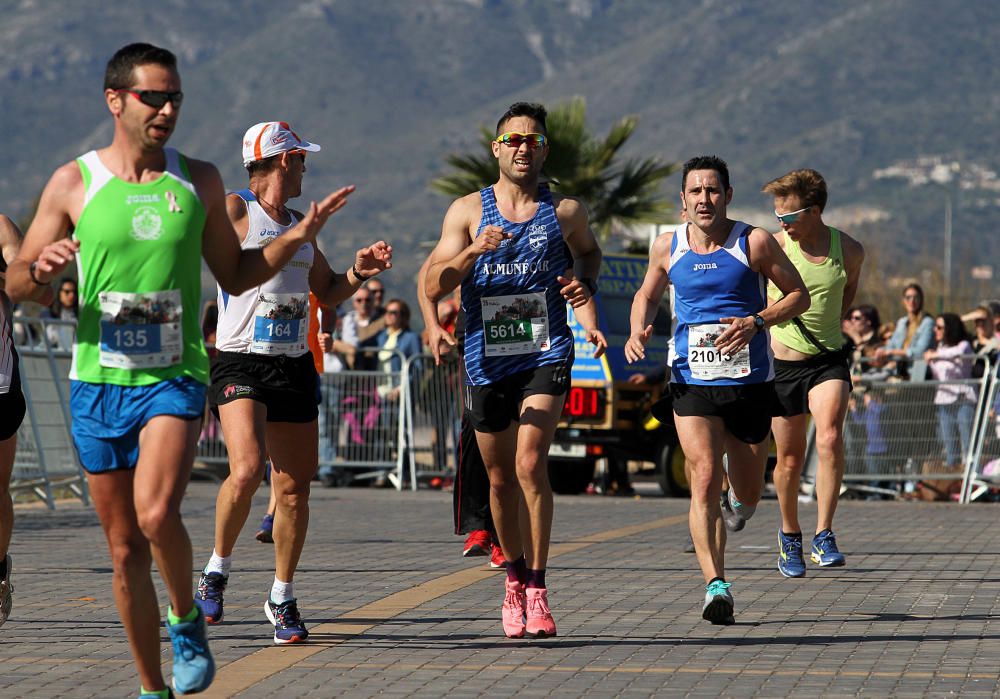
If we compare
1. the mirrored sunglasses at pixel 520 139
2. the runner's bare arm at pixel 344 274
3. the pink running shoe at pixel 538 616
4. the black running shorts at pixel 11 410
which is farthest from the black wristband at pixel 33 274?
the pink running shoe at pixel 538 616

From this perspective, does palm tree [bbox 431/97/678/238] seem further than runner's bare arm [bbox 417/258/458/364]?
Yes

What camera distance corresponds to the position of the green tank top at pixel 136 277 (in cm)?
570

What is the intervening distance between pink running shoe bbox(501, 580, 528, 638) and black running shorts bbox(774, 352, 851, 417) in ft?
10.0

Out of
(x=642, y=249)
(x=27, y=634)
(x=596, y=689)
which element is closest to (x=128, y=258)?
(x=596, y=689)

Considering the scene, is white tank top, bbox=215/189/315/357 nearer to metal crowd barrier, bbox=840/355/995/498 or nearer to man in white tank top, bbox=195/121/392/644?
man in white tank top, bbox=195/121/392/644

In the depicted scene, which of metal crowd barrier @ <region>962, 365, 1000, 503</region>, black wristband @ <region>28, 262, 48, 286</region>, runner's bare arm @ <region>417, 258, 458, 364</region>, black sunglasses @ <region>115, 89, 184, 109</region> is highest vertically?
black sunglasses @ <region>115, 89, 184, 109</region>

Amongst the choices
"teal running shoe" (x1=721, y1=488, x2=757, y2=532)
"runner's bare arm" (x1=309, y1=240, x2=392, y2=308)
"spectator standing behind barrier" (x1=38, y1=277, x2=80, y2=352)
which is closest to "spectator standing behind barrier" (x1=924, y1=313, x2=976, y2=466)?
"teal running shoe" (x1=721, y1=488, x2=757, y2=532)

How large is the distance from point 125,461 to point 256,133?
8.29 ft

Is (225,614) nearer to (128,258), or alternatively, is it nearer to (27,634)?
(27,634)

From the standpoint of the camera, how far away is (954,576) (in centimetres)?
1008

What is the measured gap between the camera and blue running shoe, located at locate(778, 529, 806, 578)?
9.94 m

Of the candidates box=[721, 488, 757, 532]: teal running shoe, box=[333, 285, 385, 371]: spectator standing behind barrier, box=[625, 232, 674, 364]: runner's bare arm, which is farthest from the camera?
box=[333, 285, 385, 371]: spectator standing behind barrier

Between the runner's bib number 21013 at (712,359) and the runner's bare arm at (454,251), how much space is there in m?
1.23

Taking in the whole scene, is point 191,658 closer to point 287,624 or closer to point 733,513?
point 287,624
